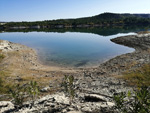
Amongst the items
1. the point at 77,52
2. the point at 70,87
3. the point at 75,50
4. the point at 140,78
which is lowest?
the point at 140,78

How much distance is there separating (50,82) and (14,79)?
6.91 metres

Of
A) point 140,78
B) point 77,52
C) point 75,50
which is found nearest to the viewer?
point 140,78

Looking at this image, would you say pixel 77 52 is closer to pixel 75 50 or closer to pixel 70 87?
pixel 75 50

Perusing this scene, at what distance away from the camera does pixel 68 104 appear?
1300cm

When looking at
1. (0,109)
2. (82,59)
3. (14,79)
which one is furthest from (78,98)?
(82,59)

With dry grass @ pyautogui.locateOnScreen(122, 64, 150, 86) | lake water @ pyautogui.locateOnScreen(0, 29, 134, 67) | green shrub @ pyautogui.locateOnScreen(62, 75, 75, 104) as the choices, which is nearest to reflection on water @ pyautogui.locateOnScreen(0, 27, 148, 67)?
lake water @ pyautogui.locateOnScreen(0, 29, 134, 67)

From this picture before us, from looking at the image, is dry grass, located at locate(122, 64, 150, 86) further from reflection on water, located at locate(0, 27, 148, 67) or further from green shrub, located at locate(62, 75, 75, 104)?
reflection on water, located at locate(0, 27, 148, 67)

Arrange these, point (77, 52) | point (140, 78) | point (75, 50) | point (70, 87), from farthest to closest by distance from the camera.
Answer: point (75, 50) → point (77, 52) → point (140, 78) → point (70, 87)

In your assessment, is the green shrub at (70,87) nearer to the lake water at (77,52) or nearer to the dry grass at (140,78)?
the dry grass at (140,78)

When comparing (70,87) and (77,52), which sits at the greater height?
(70,87)

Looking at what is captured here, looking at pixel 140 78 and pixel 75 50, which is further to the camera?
pixel 75 50

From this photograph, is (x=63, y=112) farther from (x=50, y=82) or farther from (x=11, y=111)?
(x=50, y=82)

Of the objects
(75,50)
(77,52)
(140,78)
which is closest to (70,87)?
(140,78)

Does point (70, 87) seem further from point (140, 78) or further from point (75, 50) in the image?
point (75, 50)
